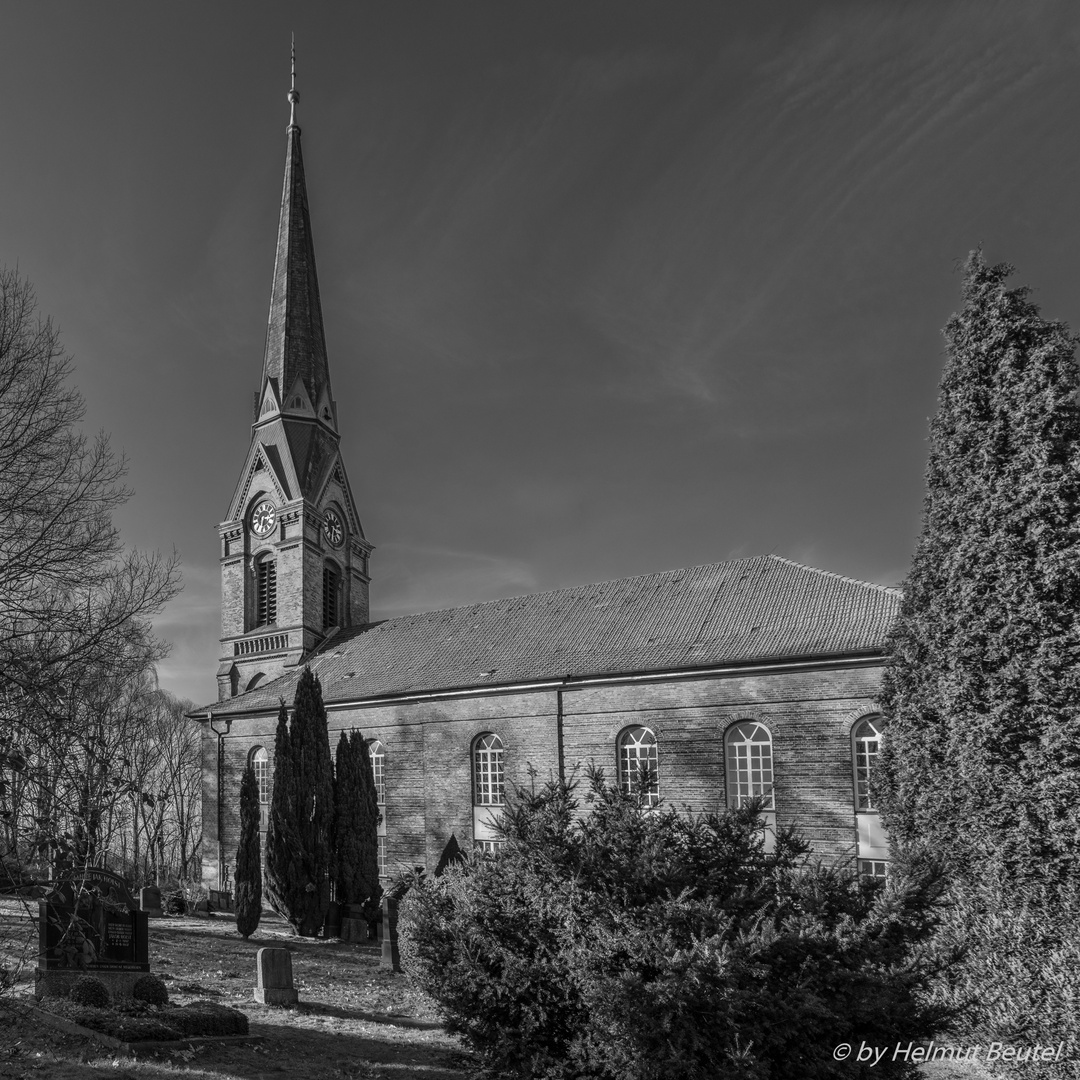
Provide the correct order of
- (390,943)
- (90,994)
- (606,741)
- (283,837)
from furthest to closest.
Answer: (606,741) < (283,837) < (390,943) < (90,994)

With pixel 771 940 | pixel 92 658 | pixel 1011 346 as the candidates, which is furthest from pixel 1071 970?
pixel 92 658

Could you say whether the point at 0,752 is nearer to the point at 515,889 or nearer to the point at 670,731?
the point at 515,889

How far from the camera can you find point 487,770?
24.3 meters

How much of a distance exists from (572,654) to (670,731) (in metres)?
3.74

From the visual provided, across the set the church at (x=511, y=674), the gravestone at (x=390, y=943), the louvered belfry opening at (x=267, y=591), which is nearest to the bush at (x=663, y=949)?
the church at (x=511, y=674)

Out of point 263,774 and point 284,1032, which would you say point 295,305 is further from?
point 284,1032

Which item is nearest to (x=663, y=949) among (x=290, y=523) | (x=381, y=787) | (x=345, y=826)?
(x=345, y=826)

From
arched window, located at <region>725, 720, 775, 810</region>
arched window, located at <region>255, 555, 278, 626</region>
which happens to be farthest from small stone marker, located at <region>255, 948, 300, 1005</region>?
arched window, located at <region>255, 555, 278, 626</region>

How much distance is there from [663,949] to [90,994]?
8.14 meters

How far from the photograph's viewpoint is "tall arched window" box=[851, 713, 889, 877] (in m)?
18.8

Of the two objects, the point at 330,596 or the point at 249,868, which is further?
the point at 330,596

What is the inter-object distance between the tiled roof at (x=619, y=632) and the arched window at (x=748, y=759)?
180 cm

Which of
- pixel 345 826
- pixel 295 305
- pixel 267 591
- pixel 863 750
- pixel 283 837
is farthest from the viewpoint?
pixel 295 305

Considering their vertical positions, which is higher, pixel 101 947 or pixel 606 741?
pixel 606 741
